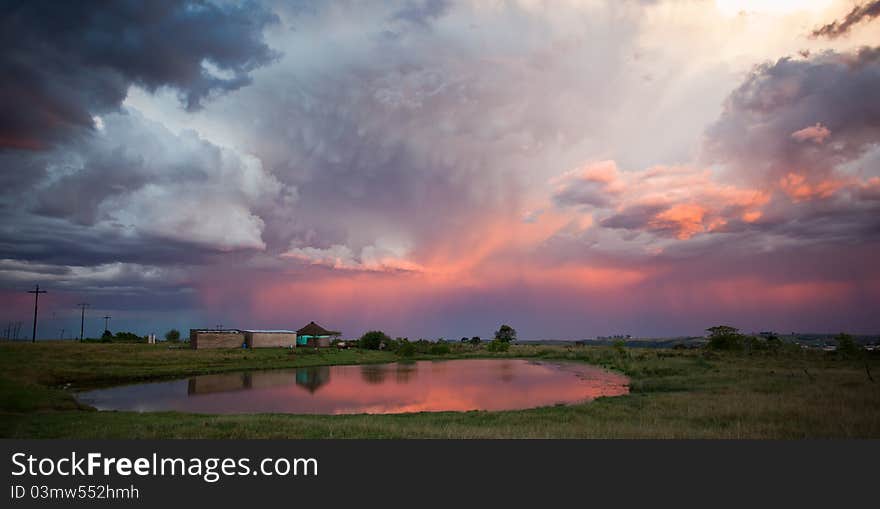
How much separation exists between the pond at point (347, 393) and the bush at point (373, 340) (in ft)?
163

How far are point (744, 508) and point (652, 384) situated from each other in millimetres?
27107

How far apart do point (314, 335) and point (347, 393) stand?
233 ft

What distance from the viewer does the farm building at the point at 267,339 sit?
81375 mm

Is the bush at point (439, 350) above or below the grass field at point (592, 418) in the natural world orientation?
below

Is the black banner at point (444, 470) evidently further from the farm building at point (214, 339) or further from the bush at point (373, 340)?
the bush at point (373, 340)

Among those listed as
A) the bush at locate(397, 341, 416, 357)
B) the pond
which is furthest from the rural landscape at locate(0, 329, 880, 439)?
the bush at locate(397, 341, 416, 357)

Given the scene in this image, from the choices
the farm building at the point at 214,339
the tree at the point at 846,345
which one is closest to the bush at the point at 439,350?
the farm building at the point at 214,339

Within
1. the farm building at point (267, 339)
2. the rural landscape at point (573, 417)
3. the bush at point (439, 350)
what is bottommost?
the bush at point (439, 350)

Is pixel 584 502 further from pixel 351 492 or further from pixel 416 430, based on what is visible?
pixel 416 430

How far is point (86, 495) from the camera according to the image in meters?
9.71

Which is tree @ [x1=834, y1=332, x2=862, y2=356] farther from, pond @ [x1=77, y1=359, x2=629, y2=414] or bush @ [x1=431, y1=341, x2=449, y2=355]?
bush @ [x1=431, y1=341, x2=449, y2=355]

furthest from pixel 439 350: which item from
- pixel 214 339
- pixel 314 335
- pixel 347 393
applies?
pixel 347 393

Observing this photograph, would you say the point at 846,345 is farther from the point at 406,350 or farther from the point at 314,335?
the point at 314,335

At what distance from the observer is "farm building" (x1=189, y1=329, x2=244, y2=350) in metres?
73.4
